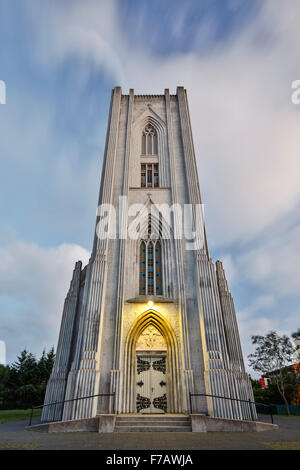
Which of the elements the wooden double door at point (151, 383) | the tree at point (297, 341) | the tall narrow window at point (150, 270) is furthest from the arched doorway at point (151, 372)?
the tree at point (297, 341)

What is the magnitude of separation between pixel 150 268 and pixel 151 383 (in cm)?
562

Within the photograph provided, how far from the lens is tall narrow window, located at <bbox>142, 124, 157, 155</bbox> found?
1988cm

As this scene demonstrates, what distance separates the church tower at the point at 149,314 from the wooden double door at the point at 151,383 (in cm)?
4

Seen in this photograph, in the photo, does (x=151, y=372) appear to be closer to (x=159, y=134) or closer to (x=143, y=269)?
(x=143, y=269)

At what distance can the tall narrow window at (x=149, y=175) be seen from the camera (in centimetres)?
1830

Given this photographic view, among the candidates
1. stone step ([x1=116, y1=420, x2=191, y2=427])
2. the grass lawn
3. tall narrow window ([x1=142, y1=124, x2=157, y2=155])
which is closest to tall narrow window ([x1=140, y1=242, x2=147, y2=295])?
stone step ([x1=116, y1=420, x2=191, y2=427])

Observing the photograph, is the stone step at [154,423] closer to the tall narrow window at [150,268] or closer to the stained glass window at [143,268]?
the tall narrow window at [150,268]

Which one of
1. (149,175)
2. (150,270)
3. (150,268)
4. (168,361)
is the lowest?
(168,361)

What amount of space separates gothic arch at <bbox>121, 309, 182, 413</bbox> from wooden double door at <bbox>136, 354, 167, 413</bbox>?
0.78 ft

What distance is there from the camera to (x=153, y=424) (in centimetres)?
881

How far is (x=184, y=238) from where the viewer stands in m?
15.1

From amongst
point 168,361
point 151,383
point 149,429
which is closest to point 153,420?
point 149,429

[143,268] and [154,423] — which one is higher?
[143,268]
